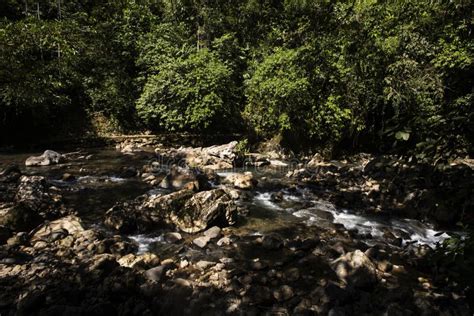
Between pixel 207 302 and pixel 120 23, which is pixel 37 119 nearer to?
pixel 120 23

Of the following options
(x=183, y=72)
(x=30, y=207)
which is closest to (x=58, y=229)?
(x=30, y=207)

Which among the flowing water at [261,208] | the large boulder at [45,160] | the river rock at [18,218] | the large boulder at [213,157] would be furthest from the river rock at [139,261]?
the large boulder at [45,160]

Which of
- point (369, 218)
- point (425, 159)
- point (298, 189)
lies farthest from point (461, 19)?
point (298, 189)

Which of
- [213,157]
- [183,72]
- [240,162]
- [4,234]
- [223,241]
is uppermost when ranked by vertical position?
[183,72]

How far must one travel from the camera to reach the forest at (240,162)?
362 cm

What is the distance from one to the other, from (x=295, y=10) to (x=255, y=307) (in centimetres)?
1670

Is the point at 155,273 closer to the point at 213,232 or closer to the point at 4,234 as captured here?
the point at 213,232

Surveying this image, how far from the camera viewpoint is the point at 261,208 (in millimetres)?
8633

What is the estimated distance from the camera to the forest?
11.9ft

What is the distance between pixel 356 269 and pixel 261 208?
12.0 feet

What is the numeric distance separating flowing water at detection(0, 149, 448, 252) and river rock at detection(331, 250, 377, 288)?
1.54 m

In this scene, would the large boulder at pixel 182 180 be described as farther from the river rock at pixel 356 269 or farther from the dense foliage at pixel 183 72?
the river rock at pixel 356 269

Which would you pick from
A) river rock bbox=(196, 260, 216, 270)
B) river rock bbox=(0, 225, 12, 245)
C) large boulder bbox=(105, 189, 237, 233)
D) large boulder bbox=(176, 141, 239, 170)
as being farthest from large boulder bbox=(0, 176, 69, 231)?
large boulder bbox=(176, 141, 239, 170)

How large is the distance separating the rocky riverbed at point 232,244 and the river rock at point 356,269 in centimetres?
2
